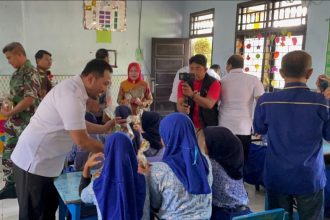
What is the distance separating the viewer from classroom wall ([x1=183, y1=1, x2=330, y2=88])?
4.29 meters

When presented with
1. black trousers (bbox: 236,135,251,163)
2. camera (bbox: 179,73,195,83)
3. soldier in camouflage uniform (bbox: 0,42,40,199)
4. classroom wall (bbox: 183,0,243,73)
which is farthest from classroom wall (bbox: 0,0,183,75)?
black trousers (bbox: 236,135,251,163)

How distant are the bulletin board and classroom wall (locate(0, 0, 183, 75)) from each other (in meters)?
0.11

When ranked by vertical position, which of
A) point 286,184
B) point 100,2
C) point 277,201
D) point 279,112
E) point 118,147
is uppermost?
point 100,2

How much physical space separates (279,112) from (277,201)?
522 mm

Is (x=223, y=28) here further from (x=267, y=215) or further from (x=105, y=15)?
(x=267, y=215)

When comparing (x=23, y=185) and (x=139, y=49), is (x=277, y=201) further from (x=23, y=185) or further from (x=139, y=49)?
(x=139, y=49)

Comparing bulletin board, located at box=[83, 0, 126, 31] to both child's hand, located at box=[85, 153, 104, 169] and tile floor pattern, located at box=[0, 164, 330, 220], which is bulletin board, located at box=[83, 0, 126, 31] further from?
child's hand, located at box=[85, 153, 104, 169]

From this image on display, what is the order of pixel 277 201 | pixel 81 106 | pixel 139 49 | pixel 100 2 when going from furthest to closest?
pixel 139 49 < pixel 100 2 < pixel 277 201 < pixel 81 106

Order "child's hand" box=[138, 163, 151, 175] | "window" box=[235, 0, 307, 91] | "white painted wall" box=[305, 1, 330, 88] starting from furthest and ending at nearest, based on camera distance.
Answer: "window" box=[235, 0, 307, 91]
"white painted wall" box=[305, 1, 330, 88]
"child's hand" box=[138, 163, 151, 175]

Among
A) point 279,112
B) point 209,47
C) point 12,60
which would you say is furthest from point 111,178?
point 209,47

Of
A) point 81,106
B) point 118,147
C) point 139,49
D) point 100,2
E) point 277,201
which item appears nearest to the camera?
point 118,147

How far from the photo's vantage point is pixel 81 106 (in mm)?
1729

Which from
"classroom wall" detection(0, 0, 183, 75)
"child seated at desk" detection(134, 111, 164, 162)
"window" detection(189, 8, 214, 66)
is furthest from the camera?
"window" detection(189, 8, 214, 66)

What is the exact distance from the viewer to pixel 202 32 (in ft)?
23.0
